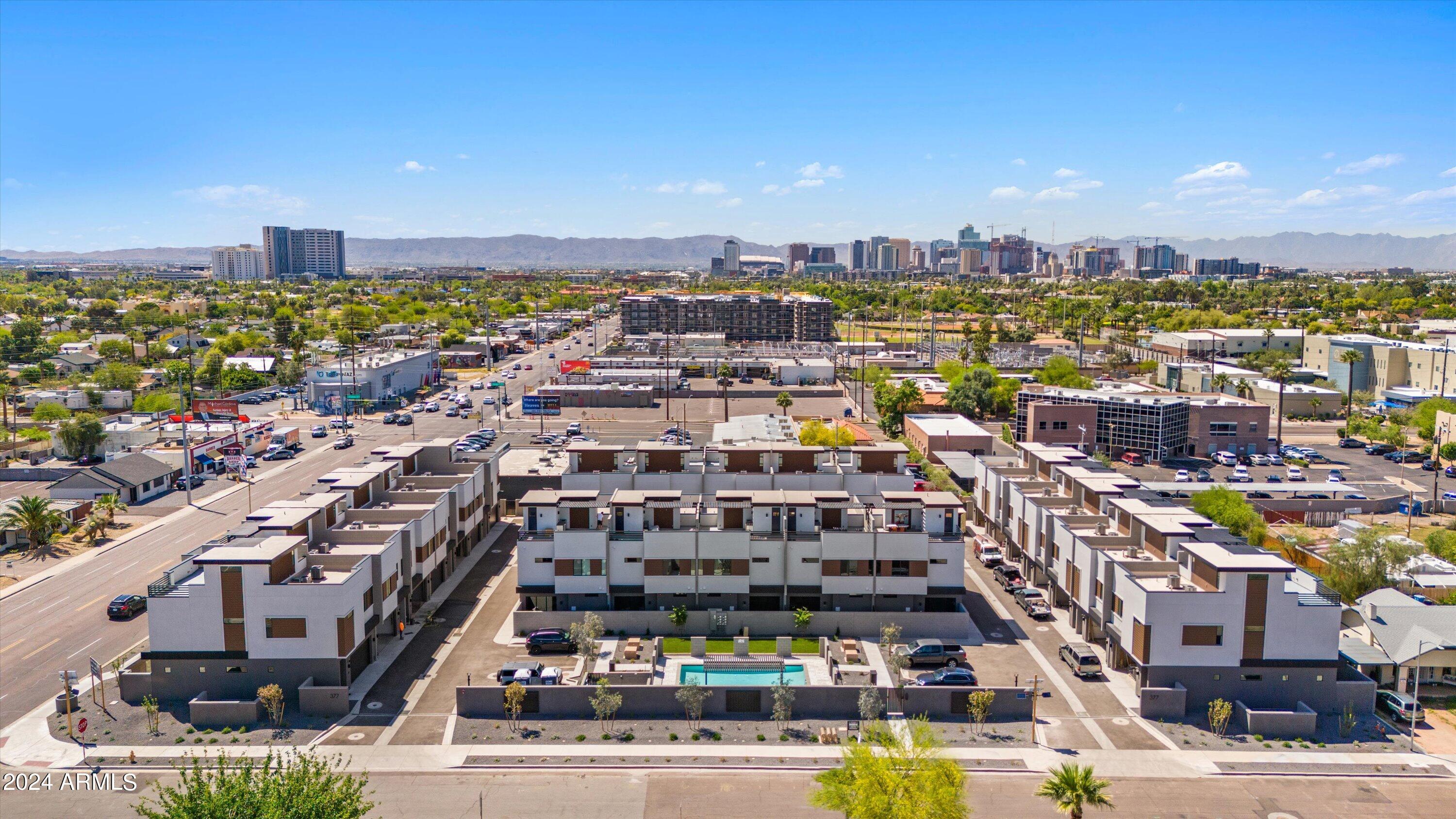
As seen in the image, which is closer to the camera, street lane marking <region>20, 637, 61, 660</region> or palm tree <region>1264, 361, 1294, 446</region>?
street lane marking <region>20, 637, 61, 660</region>

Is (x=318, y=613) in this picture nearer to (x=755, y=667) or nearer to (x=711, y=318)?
(x=755, y=667)

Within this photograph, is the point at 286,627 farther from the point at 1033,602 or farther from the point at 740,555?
the point at 1033,602

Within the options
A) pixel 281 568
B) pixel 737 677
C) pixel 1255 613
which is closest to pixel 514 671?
pixel 737 677

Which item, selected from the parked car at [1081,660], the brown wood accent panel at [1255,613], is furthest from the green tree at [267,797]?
the brown wood accent panel at [1255,613]

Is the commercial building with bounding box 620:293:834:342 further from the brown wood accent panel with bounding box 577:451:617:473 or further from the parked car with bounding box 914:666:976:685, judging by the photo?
the parked car with bounding box 914:666:976:685

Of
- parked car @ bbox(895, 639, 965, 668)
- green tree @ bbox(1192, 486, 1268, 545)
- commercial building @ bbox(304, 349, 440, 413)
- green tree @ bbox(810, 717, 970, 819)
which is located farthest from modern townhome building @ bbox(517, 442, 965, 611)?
commercial building @ bbox(304, 349, 440, 413)

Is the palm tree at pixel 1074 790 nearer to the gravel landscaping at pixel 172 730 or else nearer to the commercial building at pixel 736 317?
the gravel landscaping at pixel 172 730
